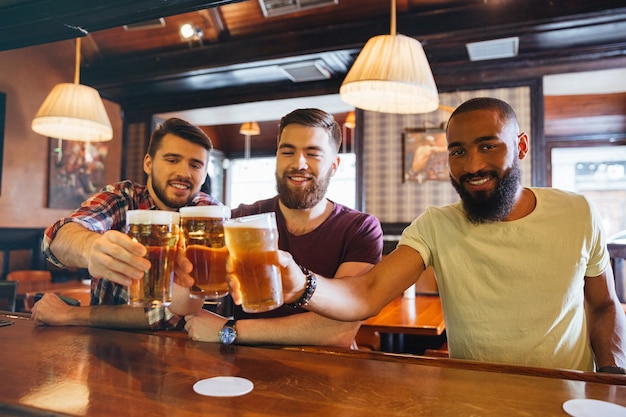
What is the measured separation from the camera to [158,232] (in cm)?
118

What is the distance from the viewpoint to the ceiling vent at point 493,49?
4.59 m

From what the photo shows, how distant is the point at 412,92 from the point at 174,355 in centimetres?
201

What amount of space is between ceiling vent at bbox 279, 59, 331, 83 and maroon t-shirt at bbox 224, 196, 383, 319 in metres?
3.56

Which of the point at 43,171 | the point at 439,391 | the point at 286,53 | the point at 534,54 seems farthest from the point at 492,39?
the point at 43,171

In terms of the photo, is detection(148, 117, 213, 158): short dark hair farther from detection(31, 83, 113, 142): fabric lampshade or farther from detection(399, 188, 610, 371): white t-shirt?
detection(31, 83, 113, 142): fabric lampshade

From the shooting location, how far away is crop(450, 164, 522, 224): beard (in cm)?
167

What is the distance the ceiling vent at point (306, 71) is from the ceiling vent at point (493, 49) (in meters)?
1.54

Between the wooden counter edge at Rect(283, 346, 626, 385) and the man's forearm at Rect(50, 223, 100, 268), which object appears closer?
the wooden counter edge at Rect(283, 346, 626, 385)

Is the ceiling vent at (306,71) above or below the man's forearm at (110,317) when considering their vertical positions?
above

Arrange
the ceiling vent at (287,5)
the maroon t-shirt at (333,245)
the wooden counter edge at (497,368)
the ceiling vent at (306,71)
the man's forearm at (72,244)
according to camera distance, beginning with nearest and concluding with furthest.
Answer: the wooden counter edge at (497,368) → the man's forearm at (72,244) → the maroon t-shirt at (333,245) → the ceiling vent at (287,5) → the ceiling vent at (306,71)

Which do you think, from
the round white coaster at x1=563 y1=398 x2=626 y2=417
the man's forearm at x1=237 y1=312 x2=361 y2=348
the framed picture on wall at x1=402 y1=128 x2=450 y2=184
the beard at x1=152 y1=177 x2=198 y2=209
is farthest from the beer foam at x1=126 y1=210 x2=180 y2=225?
the framed picture on wall at x1=402 y1=128 x2=450 y2=184

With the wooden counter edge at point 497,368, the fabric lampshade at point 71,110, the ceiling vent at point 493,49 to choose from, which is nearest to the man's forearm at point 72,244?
the wooden counter edge at point 497,368

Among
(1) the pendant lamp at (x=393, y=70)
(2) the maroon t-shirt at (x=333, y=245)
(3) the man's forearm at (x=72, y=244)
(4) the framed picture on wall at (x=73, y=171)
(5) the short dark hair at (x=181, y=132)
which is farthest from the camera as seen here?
(4) the framed picture on wall at (x=73, y=171)

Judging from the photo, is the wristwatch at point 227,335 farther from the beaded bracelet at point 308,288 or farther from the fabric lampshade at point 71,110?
the fabric lampshade at point 71,110
